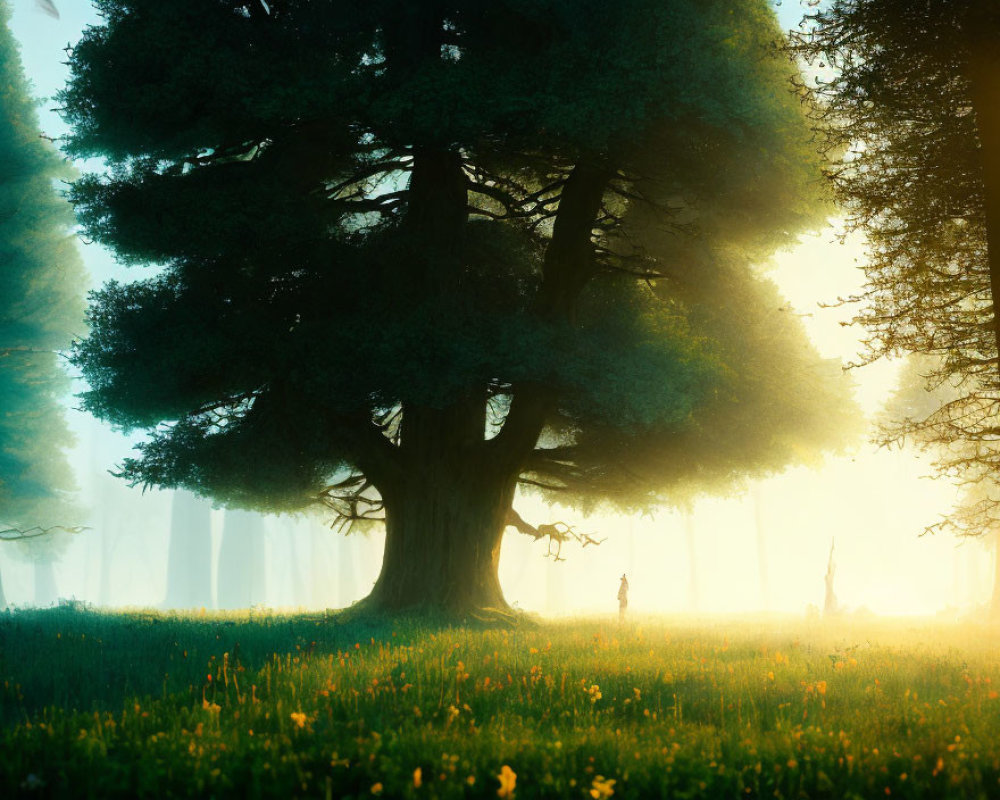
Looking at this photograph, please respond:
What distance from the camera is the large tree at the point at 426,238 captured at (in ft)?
41.0

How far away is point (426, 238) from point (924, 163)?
747 cm

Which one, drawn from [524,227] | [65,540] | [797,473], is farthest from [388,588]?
[65,540]

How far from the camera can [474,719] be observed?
629 centimetres

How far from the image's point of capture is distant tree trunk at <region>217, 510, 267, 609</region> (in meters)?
→ 60.7

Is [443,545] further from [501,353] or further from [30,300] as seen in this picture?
[30,300]

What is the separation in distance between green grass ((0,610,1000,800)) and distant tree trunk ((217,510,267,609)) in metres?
52.4

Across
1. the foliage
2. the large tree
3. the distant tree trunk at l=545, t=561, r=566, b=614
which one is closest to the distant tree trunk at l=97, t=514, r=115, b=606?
the distant tree trunk at l=545, t=561, r=566, b=614

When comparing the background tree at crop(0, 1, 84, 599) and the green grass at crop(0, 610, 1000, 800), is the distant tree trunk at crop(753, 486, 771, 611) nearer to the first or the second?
the background tree at crop(0, 1, 84, 599)

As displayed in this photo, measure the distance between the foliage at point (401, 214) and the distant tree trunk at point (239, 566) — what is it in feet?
158

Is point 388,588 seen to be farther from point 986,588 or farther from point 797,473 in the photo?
point 986,588

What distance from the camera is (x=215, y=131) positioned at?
43.7 ft

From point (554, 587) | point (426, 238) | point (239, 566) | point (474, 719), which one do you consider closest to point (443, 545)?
point (426, 238)

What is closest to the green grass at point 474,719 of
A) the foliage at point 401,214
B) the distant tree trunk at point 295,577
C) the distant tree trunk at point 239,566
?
the foliage at point 401,214

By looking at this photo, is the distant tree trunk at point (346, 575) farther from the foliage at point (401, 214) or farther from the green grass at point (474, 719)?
the green grass at point (474, 719)
